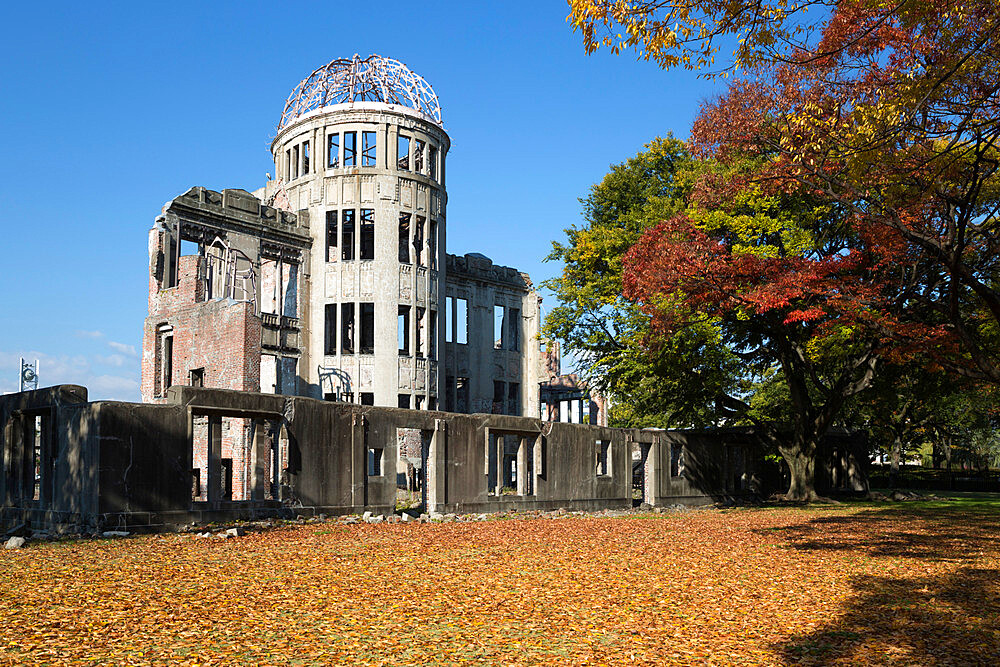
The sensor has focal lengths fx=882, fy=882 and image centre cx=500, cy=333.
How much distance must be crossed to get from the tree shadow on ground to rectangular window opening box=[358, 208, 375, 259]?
2518 cm

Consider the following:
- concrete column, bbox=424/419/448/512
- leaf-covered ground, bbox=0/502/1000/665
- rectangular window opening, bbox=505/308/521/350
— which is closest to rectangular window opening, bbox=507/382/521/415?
rectangular window opening, bbox=505/308/521/350

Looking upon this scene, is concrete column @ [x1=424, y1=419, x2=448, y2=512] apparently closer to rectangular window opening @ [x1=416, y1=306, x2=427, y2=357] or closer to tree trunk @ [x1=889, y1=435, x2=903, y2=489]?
rectangular window opening @ [x1=416, y1=306, x2=427, y2=357]

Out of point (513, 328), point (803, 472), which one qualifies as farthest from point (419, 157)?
point (803, 472)

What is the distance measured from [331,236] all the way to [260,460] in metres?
19.4

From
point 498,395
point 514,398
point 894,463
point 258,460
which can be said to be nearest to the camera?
point 258,460

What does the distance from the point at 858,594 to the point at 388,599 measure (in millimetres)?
5231

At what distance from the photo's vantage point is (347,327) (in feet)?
129

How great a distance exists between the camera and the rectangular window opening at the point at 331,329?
37.7 meters

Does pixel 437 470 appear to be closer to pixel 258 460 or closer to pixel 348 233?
pixel 258 460

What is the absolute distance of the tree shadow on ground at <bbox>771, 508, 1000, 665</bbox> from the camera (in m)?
6.94

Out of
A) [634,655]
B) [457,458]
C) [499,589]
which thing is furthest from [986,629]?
[457,458]

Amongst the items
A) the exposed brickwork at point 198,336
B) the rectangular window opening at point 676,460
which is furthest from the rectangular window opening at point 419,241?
the rectangular window opening at point 676,460

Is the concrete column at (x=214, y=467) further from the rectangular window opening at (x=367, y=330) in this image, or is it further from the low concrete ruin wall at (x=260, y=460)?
the rectangular window opening at (x=367, y=330)

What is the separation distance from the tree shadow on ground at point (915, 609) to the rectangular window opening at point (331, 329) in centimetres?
2407
